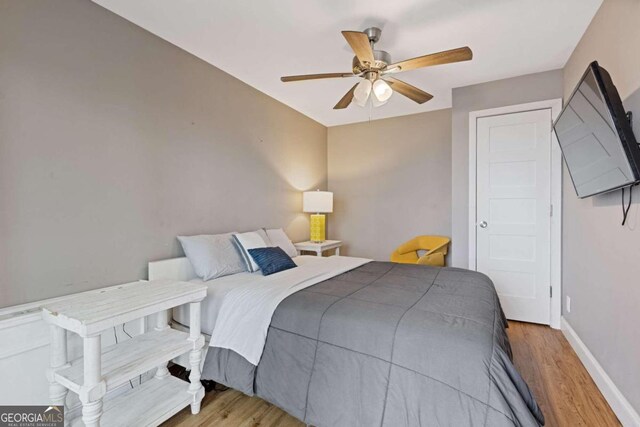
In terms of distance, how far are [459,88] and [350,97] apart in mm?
1455

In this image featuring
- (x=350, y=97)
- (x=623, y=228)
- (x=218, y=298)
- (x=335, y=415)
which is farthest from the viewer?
(x=350, y=97)

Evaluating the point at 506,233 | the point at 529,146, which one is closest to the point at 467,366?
the point at 506,233

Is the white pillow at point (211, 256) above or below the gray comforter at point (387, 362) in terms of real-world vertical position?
above

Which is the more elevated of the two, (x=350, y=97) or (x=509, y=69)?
(x=509, y=69)

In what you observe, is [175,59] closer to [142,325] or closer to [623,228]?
[142,325]

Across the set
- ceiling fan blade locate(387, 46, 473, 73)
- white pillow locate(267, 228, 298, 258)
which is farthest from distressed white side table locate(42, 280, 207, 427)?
ceiling fan blade locate(387, 46, 473, 73)

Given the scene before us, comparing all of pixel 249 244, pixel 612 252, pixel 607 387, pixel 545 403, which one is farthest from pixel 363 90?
pixel 607 387

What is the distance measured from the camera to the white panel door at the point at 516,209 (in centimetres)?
293

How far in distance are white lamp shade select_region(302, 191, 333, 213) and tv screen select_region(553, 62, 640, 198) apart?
2518mm

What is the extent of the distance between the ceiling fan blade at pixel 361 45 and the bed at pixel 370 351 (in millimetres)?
1481

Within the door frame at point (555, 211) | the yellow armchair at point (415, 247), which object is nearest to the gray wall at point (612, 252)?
the door frame at point (555, 211)

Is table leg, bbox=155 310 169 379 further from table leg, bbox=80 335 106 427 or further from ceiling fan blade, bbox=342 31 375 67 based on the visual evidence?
ceiling fan blade, bbox=342 31 375 67

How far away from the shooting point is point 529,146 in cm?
297

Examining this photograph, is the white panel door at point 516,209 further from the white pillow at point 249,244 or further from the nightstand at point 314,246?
the white pillow at point 249,244
